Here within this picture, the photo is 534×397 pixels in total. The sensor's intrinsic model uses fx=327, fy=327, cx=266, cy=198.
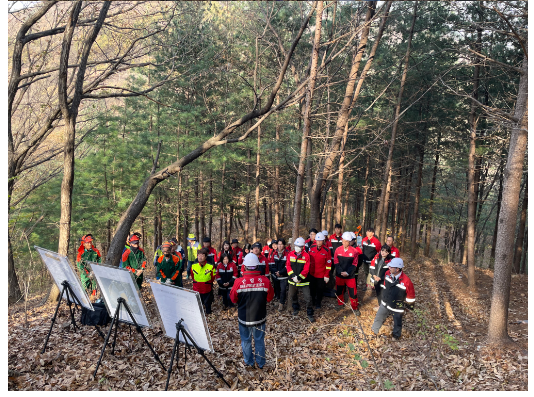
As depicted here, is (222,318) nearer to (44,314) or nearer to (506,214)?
(44,314)

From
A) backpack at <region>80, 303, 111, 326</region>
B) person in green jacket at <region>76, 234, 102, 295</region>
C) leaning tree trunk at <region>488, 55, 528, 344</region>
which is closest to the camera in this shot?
backpack at <region>80, 303, 111, 326</region>

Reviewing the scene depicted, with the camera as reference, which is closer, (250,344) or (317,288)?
(250,344)

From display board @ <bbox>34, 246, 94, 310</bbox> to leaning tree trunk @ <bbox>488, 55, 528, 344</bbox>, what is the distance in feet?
27.4

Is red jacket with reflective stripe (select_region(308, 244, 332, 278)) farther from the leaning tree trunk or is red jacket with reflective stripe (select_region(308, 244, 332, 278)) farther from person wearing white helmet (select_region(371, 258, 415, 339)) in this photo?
the leaning tree trunk

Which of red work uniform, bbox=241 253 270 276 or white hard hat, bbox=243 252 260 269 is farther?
red work uniform, bbox=241 253 270 276

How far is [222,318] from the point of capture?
833cm

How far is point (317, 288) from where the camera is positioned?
8.95 metres

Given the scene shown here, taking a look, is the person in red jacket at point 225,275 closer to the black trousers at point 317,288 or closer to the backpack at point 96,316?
the black trousers at point 317,288

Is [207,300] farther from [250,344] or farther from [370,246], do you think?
[370,246]

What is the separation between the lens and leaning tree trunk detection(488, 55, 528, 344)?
6.82m

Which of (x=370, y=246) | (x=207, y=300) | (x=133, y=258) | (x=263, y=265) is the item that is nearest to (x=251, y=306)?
(x=207, y=300)

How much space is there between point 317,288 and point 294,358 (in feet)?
9.43

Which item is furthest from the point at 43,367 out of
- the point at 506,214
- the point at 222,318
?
the point at 506,214

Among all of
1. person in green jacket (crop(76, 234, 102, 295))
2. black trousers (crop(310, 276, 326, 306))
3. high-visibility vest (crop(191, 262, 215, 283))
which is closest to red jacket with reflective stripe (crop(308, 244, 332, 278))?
black trousers (crop(310, 276, 326, 306))
